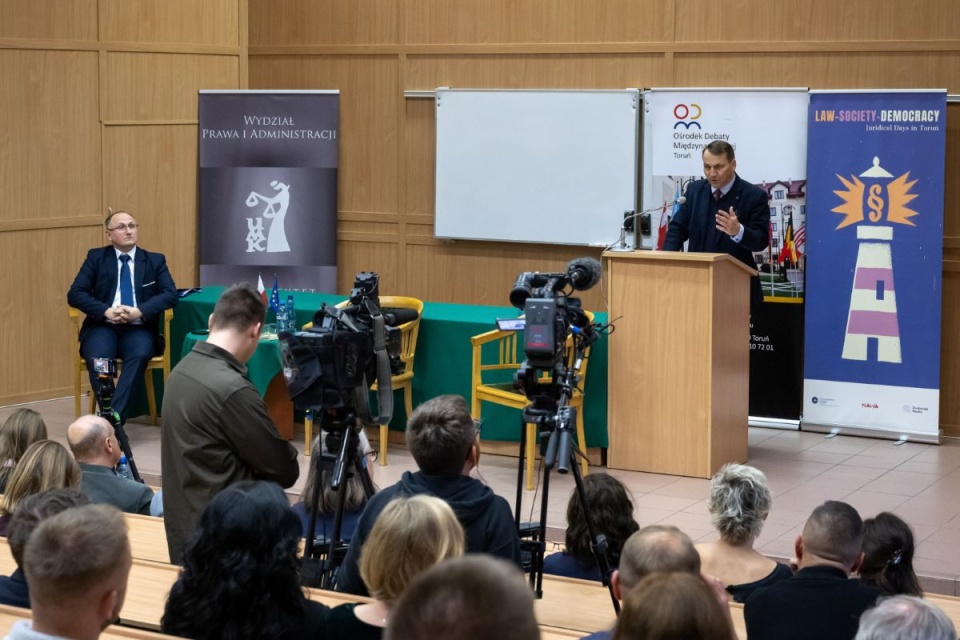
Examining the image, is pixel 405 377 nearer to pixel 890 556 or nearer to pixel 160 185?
pixel 160 185

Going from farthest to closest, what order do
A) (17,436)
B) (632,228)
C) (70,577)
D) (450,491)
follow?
(632,228), (17,436), (450,491), (70,577)

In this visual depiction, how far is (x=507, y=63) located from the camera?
8914 millimetres

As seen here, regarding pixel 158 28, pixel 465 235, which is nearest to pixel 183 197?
pixel 158 28

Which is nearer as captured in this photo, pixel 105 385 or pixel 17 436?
pixel 17 436

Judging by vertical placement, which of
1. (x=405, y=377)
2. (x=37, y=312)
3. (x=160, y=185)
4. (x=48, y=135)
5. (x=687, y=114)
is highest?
(x=687, y=114)

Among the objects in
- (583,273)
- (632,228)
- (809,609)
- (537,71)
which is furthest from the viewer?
(537,71)

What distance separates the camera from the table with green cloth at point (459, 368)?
22.5 ft

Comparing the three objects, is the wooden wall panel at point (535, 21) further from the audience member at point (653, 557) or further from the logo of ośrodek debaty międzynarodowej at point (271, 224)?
the audience member at point (653, 557)

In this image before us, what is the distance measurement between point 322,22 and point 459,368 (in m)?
3.46

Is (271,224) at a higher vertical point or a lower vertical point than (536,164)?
lower

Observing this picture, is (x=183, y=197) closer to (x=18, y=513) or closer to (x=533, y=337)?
(x=533, y=337)

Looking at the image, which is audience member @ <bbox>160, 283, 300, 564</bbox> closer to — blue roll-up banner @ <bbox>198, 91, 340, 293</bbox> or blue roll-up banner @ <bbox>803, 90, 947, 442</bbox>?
blue roll-up banner @ <bbox>803, 90, 947, 442</bbox>

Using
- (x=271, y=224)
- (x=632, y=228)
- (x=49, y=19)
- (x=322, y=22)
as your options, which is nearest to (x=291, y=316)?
(x=271, y=224)

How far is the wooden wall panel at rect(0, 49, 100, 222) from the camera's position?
8352 millimetres
